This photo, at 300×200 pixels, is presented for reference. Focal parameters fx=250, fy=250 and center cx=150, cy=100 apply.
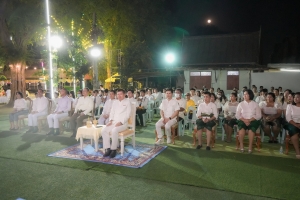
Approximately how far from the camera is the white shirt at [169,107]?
7.46 meters

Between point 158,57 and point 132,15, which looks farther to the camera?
point 158,57

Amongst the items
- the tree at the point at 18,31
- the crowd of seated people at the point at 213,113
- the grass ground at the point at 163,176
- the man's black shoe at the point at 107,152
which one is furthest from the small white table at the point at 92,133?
the tree at the point at 18,31

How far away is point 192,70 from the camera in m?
20.4

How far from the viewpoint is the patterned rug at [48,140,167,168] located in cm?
554

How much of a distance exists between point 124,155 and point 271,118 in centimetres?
430

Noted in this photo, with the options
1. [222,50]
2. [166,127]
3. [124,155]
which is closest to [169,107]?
[166,127]

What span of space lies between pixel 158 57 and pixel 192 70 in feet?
34.3

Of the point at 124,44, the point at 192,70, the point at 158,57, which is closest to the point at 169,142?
the point at 192,70

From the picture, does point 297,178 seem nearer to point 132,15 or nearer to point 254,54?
point 254,54

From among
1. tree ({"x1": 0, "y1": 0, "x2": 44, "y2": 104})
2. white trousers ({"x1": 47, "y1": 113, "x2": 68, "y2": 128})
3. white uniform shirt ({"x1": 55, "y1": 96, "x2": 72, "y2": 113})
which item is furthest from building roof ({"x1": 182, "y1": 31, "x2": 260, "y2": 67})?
white trousers ({"x1": 47, "y1": 113, "x2": 68, "y2": 128})

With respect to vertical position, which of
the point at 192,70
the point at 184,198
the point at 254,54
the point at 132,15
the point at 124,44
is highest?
the point at 132,15

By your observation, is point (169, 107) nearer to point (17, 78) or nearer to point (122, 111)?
point (122, 111)

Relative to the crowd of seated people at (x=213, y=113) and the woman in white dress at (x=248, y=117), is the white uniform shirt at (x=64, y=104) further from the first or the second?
the woman in white dress at (x=248, y=117)

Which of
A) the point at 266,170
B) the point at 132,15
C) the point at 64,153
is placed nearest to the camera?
the point at 266,170
